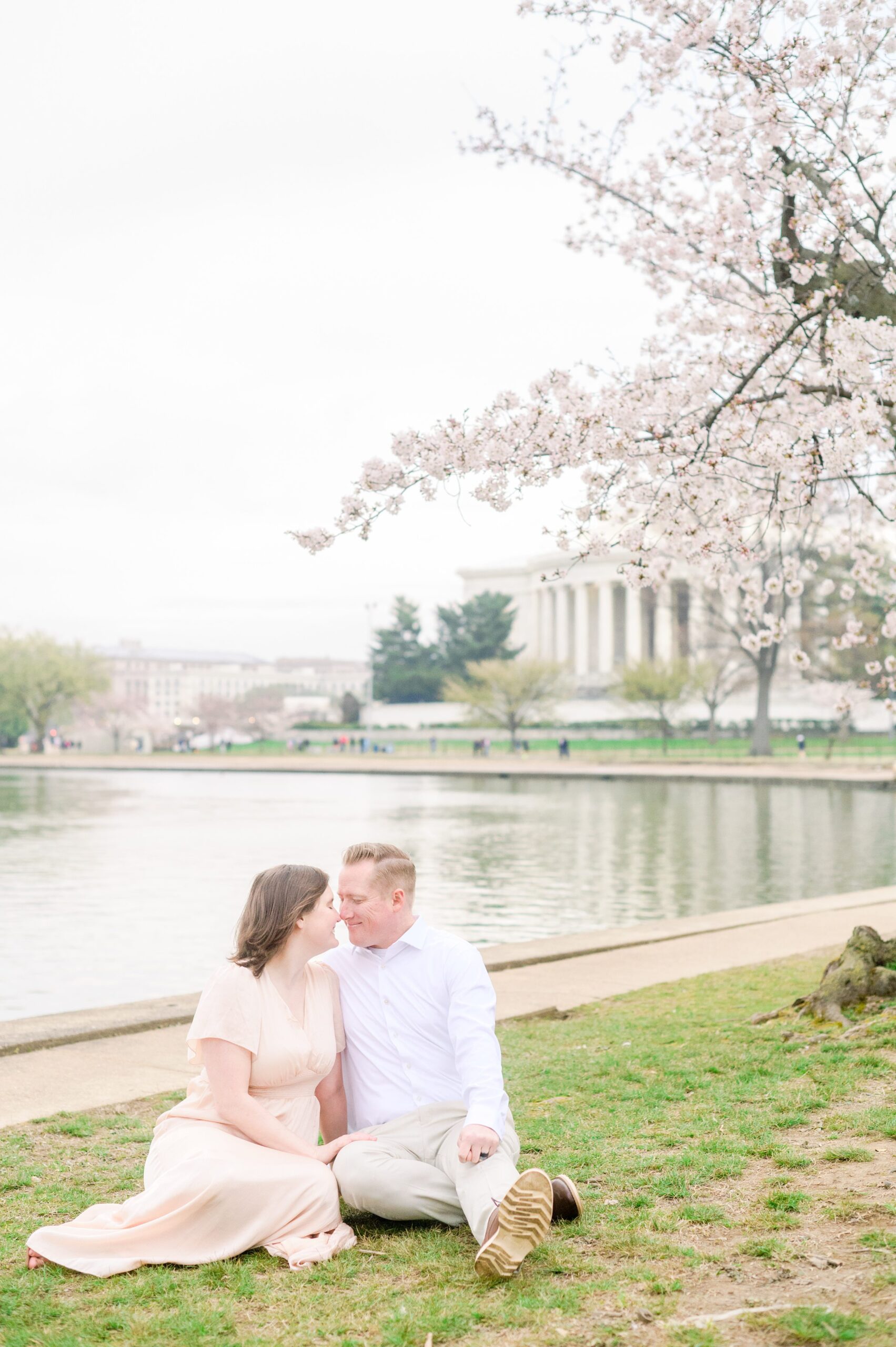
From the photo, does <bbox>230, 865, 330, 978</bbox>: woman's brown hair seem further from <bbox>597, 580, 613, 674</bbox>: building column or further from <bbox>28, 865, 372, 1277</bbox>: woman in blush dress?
<bbox>597, 580, 613, 674</bbox>: building column

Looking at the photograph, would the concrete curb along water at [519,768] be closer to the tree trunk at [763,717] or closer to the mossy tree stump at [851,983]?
the tree trunk at [763,717]

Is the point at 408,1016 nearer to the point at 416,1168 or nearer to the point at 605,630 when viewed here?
the point at 416,1168

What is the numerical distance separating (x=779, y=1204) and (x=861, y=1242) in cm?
50

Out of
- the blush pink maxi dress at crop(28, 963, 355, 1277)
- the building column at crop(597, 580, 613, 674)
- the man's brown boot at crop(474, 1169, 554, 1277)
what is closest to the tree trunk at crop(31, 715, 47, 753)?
the building column at crop(597, 580, 613, 674)

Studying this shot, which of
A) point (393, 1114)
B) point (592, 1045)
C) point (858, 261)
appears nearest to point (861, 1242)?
point (393, 1114)

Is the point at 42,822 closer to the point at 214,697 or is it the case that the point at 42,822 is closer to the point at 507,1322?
the point at 507,1322

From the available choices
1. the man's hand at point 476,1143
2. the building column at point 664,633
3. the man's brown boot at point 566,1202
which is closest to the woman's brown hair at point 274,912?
the man's hand at point 476,1143

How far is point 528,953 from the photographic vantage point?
480 inches

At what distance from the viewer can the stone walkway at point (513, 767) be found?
48406 mm

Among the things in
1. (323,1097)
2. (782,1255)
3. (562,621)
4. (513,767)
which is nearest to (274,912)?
(323,1097)

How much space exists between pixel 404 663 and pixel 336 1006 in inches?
4289

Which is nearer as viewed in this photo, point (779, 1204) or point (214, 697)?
point (779, 1204)

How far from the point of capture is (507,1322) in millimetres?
3803

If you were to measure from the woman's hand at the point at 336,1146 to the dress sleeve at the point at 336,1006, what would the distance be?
0.31 metres
